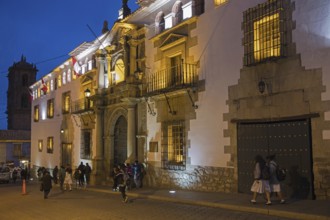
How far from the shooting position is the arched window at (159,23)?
20844 millimetres

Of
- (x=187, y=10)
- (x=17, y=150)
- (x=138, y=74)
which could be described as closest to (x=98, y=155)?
(x=138, y=74)

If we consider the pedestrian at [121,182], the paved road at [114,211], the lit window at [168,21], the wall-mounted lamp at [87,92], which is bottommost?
the paved road at [114,211]

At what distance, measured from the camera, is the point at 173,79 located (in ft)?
63.1

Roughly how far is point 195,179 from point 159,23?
8.28m

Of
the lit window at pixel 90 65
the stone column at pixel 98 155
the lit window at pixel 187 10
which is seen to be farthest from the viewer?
the lit window at pixel 90 65

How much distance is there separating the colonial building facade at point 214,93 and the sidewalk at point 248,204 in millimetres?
755

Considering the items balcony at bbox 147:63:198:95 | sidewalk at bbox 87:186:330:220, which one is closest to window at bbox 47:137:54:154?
balcony at bbox 147:63:198:95

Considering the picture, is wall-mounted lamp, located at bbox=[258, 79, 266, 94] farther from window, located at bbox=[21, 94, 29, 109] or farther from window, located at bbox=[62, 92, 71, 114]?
window, located at bbox=[21, 94, 29, 109]

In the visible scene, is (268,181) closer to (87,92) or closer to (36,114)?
(87,92)

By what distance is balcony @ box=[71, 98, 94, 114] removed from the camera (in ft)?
92.3

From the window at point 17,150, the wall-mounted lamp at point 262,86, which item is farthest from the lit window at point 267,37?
the window at point 17,150

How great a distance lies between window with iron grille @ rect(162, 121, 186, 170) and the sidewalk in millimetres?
2170

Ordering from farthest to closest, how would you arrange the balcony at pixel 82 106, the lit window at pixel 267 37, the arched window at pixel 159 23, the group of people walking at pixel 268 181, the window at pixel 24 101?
the window at pixel 24 101 < the balcony at pixel 82 106 < the arched window at pixel 159 23 < the lit window at pixel 267 37 < the group of people walking at pixel 268 181

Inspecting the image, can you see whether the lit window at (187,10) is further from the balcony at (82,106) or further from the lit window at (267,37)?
the balcony at (82,106)
